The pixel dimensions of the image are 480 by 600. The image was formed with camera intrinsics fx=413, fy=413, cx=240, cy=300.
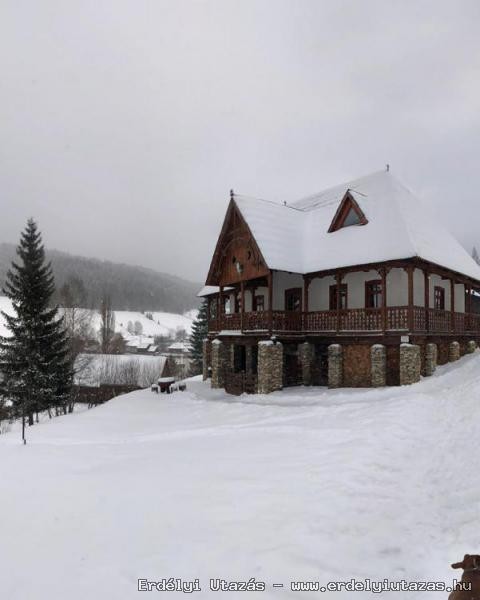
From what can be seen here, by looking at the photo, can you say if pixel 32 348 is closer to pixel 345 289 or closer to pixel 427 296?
pixel 345 289

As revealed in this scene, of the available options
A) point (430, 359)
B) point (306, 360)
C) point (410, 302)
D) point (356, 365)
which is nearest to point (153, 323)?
point (306, 360)

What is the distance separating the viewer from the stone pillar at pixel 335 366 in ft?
65.6

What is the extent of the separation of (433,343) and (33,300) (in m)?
26.1

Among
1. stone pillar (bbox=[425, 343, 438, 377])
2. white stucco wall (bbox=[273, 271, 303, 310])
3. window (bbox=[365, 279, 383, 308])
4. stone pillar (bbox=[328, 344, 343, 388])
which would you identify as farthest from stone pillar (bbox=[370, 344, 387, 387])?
white stucco wall (bbox=[273, 271, 303, 310])

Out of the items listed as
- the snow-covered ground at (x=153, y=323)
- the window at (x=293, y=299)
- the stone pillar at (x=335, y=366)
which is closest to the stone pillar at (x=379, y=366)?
the stone pillar at (x=335, y=366)

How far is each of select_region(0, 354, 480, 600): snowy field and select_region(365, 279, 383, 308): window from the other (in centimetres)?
861

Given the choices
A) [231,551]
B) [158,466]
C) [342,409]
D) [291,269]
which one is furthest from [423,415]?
[291,269]

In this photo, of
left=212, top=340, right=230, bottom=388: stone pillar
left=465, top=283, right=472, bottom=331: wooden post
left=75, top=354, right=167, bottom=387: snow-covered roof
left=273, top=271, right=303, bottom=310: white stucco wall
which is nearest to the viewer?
left=465, top=283, right=472, bottom=331: wooden post

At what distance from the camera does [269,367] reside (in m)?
20.6

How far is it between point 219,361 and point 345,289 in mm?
8685

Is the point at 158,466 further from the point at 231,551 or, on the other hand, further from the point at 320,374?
the point at 320,374

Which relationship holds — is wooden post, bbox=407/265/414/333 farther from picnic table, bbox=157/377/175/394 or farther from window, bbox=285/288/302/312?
picnic table, bbox=157/377/175/394

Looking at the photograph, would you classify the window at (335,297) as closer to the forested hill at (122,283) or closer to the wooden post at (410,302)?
the wooden post at (410,302)

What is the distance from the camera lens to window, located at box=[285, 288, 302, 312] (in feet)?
79.4
